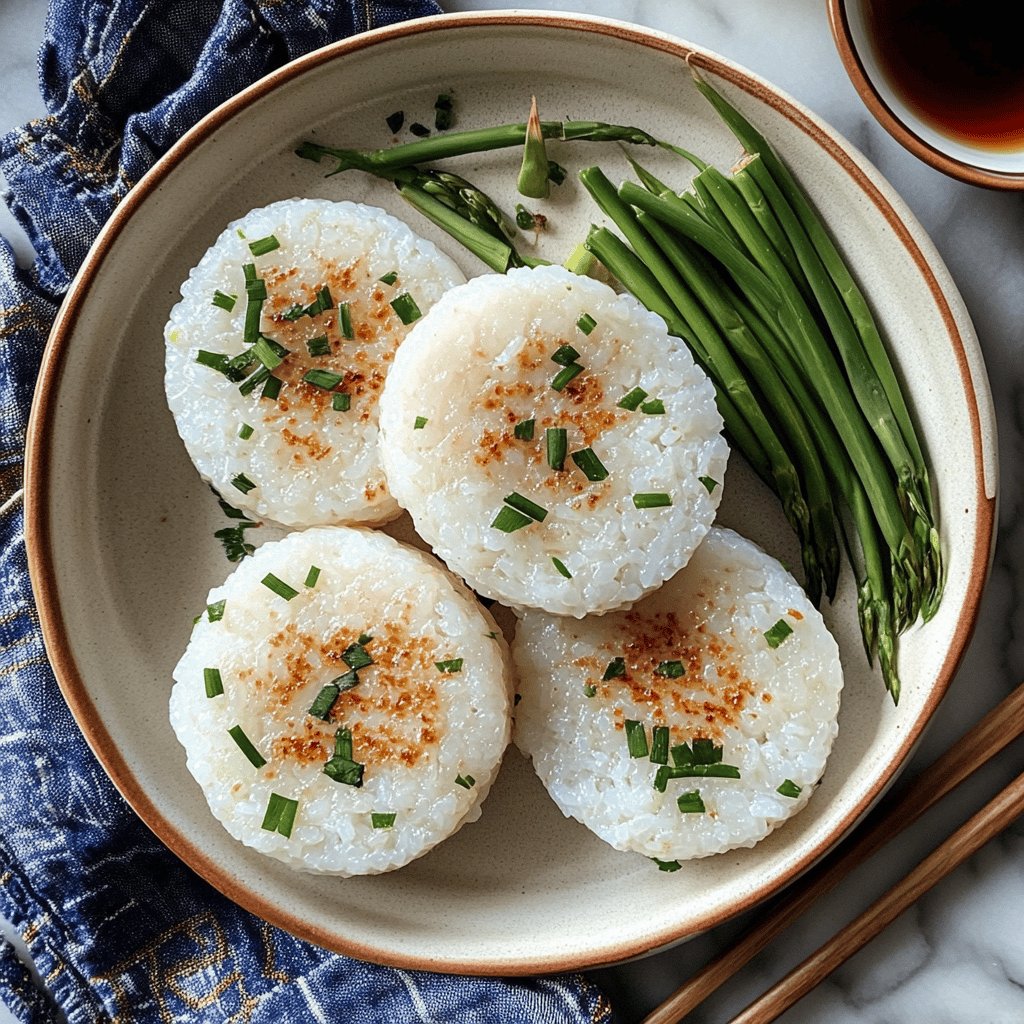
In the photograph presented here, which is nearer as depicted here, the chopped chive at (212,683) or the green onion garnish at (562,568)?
the green onion garnish at (562,568)

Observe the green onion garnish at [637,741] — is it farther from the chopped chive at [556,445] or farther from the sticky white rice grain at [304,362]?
the sticky white rice grain at [304,362]

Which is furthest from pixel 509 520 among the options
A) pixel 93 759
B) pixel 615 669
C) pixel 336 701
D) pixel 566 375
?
pixel 93 759

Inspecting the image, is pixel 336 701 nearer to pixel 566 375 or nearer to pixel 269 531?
pixel 269 531

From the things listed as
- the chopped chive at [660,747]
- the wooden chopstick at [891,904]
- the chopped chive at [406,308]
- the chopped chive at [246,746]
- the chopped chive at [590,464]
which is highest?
the chopped chive at [406,308]

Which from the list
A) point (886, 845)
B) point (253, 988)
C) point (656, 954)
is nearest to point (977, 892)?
point (886, 845)

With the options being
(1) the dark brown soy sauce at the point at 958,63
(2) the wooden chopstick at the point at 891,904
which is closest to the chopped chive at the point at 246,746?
(2) the wooden chopstick at the point at 891,904

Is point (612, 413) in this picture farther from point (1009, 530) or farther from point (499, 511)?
point (1009, 530)
